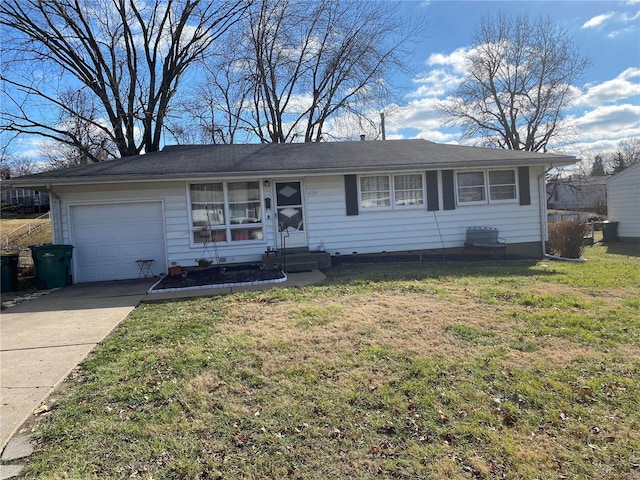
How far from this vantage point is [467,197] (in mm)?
11578

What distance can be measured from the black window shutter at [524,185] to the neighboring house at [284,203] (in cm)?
3

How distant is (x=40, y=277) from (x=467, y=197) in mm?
11311

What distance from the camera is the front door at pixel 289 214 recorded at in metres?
10.8

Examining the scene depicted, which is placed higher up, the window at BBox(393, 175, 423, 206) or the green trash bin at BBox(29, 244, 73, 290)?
the window at BBox(393, 175, 423, 206)

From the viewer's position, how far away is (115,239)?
10.1 m

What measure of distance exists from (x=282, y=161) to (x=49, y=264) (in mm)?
6178

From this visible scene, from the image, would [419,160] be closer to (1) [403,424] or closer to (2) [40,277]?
(1) [403,424]

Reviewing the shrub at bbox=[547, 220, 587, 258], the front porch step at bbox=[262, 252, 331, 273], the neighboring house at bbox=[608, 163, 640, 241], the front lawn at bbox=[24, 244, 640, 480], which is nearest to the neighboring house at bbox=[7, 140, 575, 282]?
the front porch step at bbox=[262, 252, 331, 273]

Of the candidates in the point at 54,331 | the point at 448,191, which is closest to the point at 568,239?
the point at 448,191

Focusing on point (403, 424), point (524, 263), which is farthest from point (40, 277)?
point (524, 263)

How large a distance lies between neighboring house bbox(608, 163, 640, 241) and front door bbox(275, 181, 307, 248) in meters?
15.9

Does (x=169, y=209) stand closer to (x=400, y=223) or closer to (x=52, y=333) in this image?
(x=52, y=333)

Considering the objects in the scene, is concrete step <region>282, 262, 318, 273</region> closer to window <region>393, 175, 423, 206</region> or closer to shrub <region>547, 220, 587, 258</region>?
window <region>393, 175, 423, 206</region>

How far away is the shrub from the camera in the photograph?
12.4m
